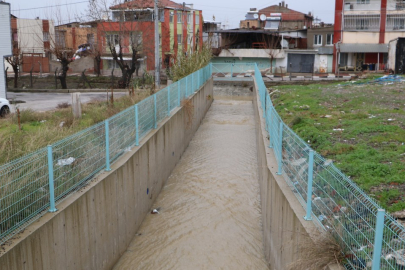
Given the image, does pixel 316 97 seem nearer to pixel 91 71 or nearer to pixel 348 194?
pixel 348 194

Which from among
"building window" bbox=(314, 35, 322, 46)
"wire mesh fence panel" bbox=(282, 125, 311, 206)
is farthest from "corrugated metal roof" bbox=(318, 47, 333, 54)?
"wire mesh fence panel" bbox=(282, 125, 311, 206)

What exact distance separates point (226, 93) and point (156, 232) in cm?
2512

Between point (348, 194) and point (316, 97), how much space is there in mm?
15618

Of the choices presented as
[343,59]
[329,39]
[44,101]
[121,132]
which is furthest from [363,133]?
[329,39]

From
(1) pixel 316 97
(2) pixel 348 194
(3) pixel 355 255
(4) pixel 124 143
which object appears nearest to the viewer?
(3) pixel 355 255

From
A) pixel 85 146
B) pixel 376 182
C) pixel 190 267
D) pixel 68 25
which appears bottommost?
pixel 190 267

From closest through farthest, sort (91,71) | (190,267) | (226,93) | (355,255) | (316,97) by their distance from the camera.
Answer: (355,255) < (190,267) < (316,97) < (226,93) < (91,71)

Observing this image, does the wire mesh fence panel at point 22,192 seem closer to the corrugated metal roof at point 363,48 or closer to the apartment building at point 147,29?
the apartment building at point 147,29

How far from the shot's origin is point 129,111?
9984 mm

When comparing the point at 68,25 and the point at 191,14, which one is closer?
the point at 191,14

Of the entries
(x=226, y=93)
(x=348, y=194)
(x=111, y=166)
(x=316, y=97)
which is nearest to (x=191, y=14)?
(x=226, y=93)

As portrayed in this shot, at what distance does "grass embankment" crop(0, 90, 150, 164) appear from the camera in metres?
8.15

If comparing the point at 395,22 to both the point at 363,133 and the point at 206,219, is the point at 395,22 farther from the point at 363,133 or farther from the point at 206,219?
the point at 206,219

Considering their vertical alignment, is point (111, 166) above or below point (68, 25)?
below
